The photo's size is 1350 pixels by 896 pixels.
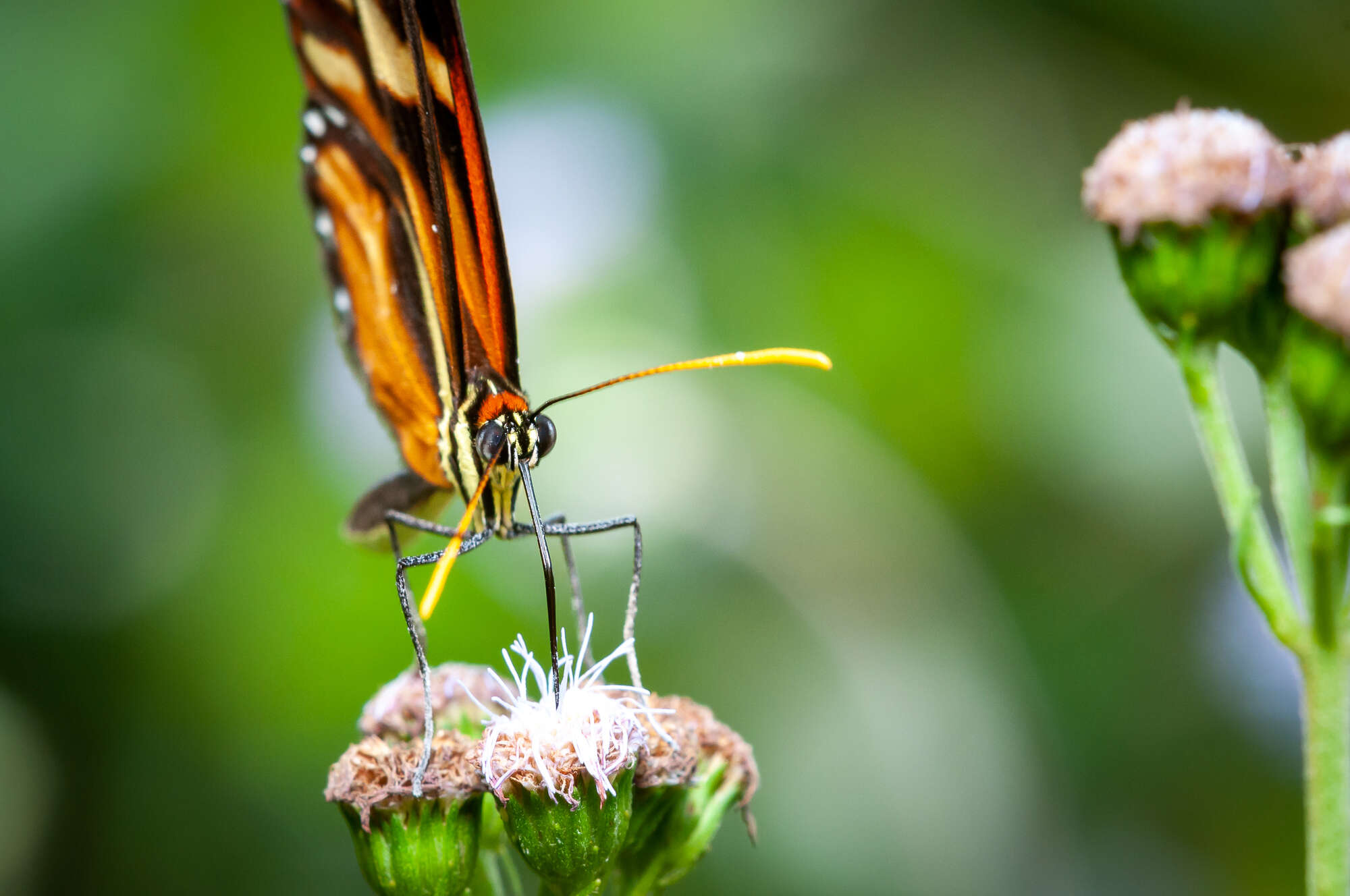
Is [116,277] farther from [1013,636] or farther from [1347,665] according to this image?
[1347,665]

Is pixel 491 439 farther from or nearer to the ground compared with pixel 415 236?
nearer to the ground

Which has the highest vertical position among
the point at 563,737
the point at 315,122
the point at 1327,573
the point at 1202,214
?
the point at 315,122

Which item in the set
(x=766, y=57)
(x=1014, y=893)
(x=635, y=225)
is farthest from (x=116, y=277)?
(x=1014, y=893)

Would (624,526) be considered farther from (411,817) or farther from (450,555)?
(411,817)

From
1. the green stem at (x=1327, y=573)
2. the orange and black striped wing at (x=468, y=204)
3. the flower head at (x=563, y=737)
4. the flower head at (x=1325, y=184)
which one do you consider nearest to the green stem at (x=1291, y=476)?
the green stem at (x=1327, y=573)

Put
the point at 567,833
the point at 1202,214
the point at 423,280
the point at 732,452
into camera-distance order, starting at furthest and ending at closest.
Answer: the point at 732,452, the point at 423,280, the point at 567,833, the point at 1202,214

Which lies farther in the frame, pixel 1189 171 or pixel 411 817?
pixel 411 817

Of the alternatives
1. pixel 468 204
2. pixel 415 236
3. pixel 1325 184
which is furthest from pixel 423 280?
pixel 1325 184
